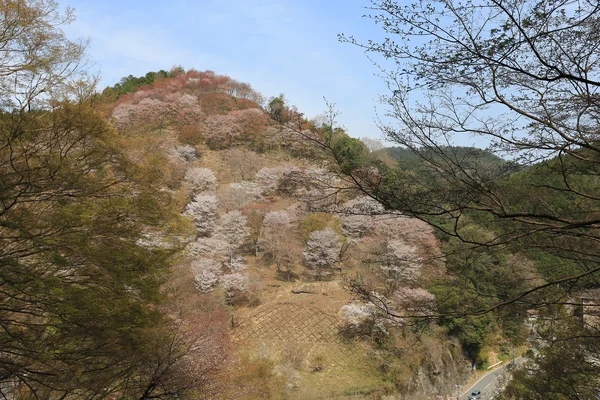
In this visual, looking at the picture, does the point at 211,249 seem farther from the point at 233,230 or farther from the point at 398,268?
the point at 398,268

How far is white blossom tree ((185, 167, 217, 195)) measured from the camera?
22.3 metres

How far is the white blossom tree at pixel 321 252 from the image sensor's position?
17.4m

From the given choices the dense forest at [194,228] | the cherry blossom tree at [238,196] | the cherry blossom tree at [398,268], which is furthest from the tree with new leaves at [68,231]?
the cherry blossom tree at [238,196]

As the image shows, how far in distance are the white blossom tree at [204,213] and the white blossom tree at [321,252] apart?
584cm

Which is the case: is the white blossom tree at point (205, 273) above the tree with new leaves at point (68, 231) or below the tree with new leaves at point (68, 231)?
below

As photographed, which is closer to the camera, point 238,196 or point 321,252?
point 321,252

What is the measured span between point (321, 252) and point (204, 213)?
746 centimetres

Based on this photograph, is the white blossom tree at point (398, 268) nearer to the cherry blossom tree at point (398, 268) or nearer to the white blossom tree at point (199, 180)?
the cherry blossom tree at point (398, 268)

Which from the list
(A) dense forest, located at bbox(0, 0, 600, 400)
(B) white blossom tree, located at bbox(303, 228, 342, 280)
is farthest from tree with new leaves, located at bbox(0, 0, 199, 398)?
(B) white blossom tree, located at bbox(303, 228, 342, 280)

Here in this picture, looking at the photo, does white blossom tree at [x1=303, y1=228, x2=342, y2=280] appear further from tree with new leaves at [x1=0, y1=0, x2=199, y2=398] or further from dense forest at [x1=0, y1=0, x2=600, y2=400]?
tree with new leaves at [x1=0, y1=0, x2=199, y2=398]

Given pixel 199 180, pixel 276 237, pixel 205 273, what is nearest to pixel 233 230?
pixel 276 237

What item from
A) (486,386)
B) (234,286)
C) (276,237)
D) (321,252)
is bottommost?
(486,386)

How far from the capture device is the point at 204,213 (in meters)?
19.3

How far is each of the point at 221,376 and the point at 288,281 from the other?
10104mm
